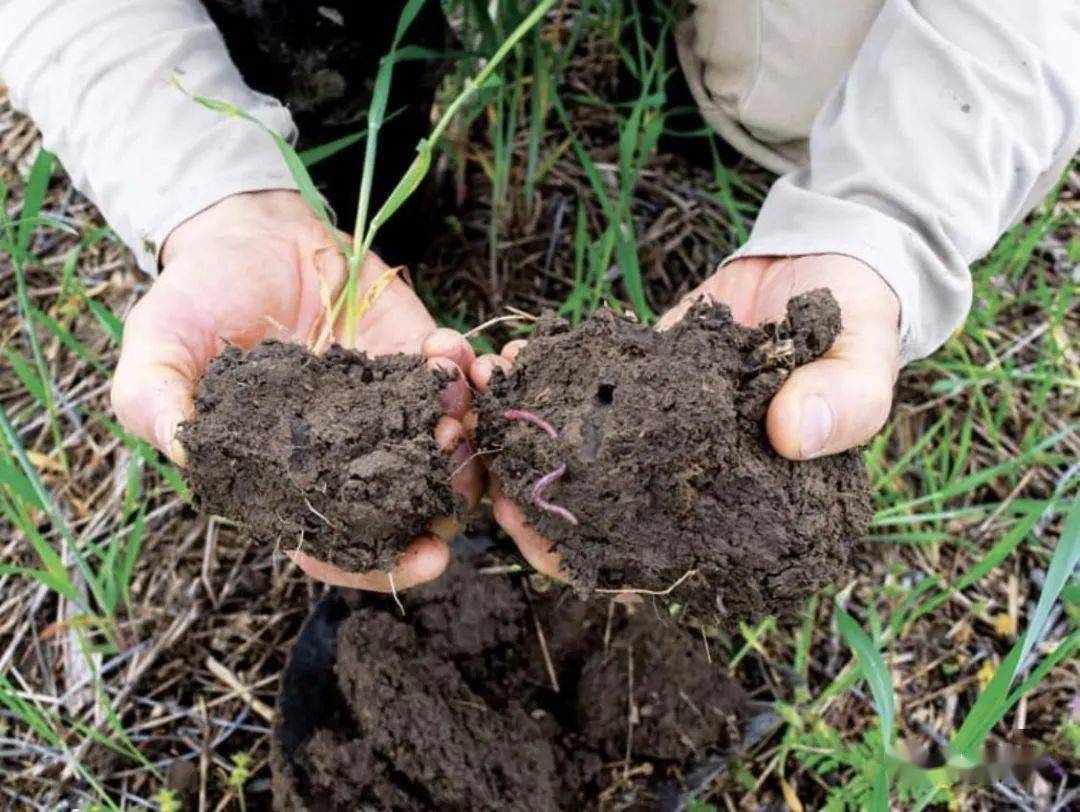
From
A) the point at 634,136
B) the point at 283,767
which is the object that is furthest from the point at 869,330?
the point at 283,767

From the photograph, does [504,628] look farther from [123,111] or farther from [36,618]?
[123,111]

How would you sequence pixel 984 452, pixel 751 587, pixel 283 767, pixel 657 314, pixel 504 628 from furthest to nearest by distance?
1. pixel 657 314
2. pixel 984 452
3. pixel 504 628
4. pixel 283 767
5. pixel 751 587

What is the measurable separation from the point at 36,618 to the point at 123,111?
0.79m

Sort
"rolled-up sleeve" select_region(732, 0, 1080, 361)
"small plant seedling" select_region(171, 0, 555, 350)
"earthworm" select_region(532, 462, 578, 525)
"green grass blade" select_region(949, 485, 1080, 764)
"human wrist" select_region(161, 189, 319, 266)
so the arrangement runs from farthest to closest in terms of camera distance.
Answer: "human wrist" select_region(161, 189, 319, 266) → "rolled-up sleeve" select_region(732, 0, 1080, 361) → "small plant seedling" select_region(171, 0, 555, 350) → "earthworm" select_region(532, 462, 578, 525) → "green grass blade" select_region(949, 485, 1080, 764)

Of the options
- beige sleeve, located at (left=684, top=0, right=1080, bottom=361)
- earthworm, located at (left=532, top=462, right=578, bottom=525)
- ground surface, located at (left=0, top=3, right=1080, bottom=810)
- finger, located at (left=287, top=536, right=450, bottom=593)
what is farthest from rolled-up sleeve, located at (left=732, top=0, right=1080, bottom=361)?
finger, located at (left=287, top=536, right=450, bottom=593)

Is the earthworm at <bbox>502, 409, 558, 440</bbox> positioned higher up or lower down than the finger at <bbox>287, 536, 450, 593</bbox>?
higher up

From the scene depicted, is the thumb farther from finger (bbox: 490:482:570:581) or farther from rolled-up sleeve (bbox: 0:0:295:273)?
rolled-up sleeve (bbox: 0:0:295:273)

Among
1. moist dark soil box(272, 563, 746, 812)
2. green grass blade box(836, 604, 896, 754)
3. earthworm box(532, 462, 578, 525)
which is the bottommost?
moist dark soil box(272, 563, 746, 812)

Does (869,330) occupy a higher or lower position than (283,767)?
higher

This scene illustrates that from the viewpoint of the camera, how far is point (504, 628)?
137 centimetres

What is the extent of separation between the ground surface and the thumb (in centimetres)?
36

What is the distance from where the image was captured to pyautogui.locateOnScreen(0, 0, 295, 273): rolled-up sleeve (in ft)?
4.18

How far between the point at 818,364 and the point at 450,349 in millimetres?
428

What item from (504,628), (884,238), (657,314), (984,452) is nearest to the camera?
(884,238)
